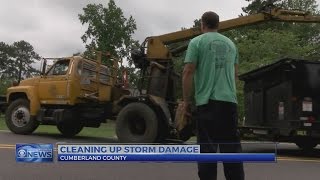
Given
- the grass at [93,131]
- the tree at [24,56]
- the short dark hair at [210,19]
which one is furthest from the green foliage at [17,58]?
the short dark hair at [210,19]

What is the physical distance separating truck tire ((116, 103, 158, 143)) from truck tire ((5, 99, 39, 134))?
154 inches

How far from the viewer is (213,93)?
552 centimetres

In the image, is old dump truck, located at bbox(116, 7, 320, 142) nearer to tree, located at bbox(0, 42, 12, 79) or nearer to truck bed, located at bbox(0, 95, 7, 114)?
truck bed, located at bbox(0, 95, 7, 114)

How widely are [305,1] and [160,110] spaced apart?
54271 mm

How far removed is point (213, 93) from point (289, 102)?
9.35m

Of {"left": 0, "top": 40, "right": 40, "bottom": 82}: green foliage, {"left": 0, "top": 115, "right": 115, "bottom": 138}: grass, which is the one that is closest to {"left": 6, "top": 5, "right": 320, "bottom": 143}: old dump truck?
{"left": 0, "top": 115, "right": 115, "bottom": 138}: grass

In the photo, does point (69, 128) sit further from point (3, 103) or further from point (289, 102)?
point (289, 102)

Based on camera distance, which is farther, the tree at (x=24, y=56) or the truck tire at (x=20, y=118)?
the tree at (x=24, y=56)

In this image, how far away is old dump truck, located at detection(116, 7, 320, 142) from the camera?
15242 mm

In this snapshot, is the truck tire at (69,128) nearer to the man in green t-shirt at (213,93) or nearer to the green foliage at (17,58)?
the man in green t-shirt at (213,93)

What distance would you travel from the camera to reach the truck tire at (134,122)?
15.3m

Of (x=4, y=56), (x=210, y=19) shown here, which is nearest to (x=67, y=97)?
(x=210, y=19)

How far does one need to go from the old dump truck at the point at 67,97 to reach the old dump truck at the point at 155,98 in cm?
164

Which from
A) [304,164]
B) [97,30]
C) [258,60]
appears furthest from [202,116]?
[97,30]
